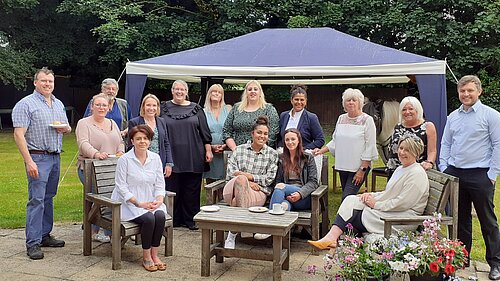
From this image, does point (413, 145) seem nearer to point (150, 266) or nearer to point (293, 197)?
point (293, 197)

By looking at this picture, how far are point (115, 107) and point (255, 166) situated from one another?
5.64ft

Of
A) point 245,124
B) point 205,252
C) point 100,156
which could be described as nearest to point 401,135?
point 245,124

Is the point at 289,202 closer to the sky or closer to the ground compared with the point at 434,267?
closer to the sky

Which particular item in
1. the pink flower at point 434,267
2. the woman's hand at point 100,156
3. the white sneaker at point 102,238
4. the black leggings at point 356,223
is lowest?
the white sneaker at point 102,238

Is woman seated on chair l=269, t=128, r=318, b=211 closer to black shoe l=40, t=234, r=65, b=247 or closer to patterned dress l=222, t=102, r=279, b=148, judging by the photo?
patterned dress l=222, t=102, r=279, b=148

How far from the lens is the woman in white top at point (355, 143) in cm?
460

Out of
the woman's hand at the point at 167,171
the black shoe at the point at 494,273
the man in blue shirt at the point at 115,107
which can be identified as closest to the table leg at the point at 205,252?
the woman's hand at the point at 167,171

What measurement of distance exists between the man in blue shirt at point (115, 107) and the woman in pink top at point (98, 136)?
A: 52 centimetres

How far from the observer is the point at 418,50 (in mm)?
14500

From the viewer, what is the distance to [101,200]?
4.00 metres

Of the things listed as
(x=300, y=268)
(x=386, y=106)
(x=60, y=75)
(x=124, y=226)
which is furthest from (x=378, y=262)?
(x=60, y=75)

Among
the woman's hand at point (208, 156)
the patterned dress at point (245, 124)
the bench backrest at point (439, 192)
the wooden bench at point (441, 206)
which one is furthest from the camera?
the woman's hand at point (208, 156)

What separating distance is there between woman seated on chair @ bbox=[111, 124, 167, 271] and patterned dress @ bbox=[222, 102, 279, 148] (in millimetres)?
1267

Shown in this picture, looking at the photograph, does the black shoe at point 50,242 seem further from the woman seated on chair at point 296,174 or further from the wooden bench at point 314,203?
the woman seated on chair at point 296,174
